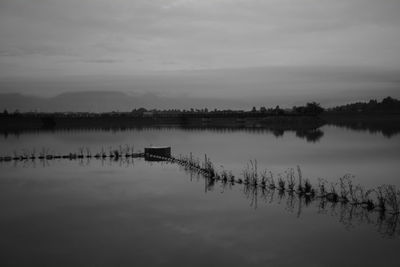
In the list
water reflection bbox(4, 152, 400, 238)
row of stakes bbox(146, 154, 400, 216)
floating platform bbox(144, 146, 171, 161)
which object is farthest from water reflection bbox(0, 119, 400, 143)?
water reflection bbox(4, 152, 400, 238)

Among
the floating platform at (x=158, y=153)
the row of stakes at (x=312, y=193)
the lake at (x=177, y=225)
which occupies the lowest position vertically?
the lake at (x=177, y=225)

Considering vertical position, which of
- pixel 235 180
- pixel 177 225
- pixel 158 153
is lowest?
pixel 177 225

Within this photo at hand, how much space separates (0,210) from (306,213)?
404 inches

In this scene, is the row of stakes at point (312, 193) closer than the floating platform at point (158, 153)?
Yes

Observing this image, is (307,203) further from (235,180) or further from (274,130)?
(274,130)

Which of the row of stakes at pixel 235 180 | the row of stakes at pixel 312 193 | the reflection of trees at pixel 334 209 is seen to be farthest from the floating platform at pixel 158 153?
the reflection of trees at pixel 334 209

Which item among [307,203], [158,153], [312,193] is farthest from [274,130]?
[307,203]

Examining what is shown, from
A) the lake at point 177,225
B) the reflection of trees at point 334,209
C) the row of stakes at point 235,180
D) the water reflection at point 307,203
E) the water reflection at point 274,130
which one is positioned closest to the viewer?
the lake at point 177,225

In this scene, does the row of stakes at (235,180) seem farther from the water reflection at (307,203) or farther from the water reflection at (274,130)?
the water reflection at (274,130)

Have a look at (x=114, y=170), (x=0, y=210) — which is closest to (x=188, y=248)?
(x=0, y=210)

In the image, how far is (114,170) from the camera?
24.9 m

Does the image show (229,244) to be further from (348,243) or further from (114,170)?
(114,170)

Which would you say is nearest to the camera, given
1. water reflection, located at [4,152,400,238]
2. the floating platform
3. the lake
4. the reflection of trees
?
the lake

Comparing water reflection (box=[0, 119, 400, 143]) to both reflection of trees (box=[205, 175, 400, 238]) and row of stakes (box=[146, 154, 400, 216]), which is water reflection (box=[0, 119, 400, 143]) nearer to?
row of stakes (box=[146, 154, 400, 216])
